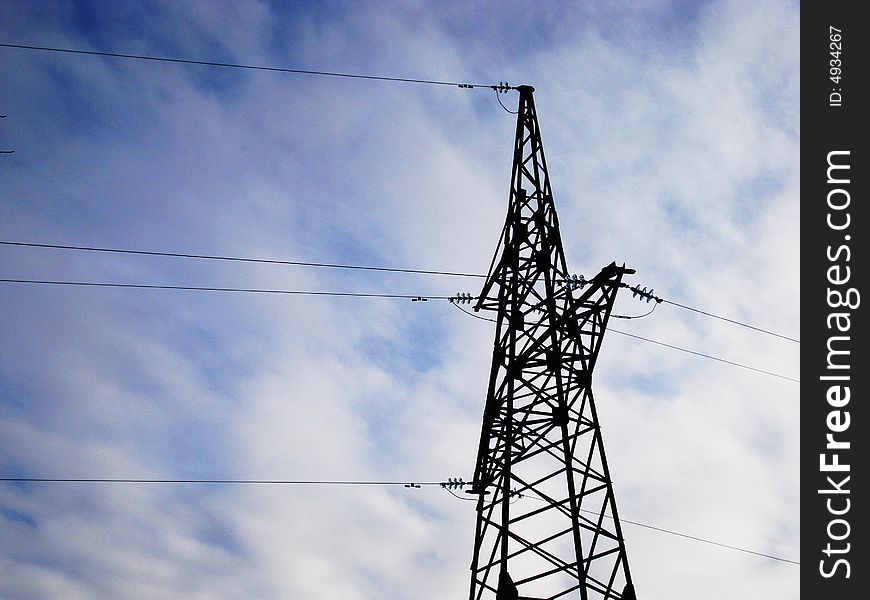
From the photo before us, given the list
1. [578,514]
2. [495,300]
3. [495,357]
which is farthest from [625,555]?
[495,300]

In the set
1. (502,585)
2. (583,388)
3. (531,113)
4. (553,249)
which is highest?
(531,113)

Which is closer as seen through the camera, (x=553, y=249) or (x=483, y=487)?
(x=483, y=487)

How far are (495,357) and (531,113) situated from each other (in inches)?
278

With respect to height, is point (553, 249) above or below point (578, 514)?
above

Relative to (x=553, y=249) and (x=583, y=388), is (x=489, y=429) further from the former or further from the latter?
(x=553, y=249)

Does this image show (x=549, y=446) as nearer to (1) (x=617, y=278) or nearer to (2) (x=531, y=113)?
(1) (x=617, y=278)

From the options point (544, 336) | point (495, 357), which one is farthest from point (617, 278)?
point (495, 357)

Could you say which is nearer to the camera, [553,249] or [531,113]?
[553,249]

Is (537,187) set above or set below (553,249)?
above

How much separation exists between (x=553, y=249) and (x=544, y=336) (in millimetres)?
2724

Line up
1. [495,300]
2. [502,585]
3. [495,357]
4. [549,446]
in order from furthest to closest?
[495,300]
[495,357]
[549,446]
[502,585]

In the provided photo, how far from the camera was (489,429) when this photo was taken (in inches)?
742

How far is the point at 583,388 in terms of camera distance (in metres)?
18.5

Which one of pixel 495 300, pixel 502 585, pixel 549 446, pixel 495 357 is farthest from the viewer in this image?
pixel 495 300
